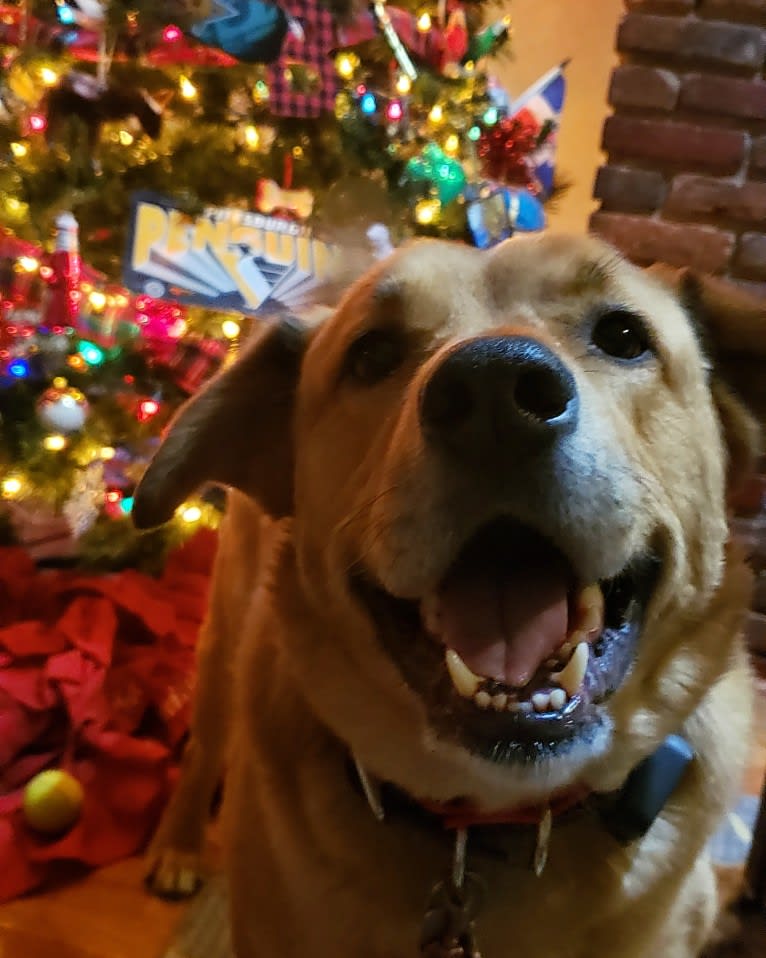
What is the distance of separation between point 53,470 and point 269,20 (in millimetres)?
1292

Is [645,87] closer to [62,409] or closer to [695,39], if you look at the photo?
[695,39]

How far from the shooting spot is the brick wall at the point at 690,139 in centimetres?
271

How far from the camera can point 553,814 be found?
1070 millimetres

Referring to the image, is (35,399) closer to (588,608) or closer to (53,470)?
(53,470)

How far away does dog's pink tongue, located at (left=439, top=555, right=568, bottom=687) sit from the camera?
0.94m

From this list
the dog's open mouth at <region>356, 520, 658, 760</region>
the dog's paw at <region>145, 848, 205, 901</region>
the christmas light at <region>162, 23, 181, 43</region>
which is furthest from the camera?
the christmas light at <region>162, 23, 181, 43</region>

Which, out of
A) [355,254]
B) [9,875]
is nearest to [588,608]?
[9,875]

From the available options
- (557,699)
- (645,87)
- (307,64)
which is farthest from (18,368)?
(645,87)

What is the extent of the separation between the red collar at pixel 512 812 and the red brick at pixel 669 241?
216 centimetres

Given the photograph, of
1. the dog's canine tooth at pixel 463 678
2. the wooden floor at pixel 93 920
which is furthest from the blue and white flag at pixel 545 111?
the dog's canine tooth at pixel 463 678

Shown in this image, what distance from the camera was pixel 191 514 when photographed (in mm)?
2615

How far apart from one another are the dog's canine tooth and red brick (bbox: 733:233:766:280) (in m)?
2.37

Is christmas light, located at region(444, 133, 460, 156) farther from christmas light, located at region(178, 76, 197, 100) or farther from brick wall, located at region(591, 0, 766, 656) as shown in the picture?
christmas light, located at region(178, 76, 197, 100)

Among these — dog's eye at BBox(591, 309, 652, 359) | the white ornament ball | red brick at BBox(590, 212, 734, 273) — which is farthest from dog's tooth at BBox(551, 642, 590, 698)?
red brick at BBox(590, 212, 734, 273)
